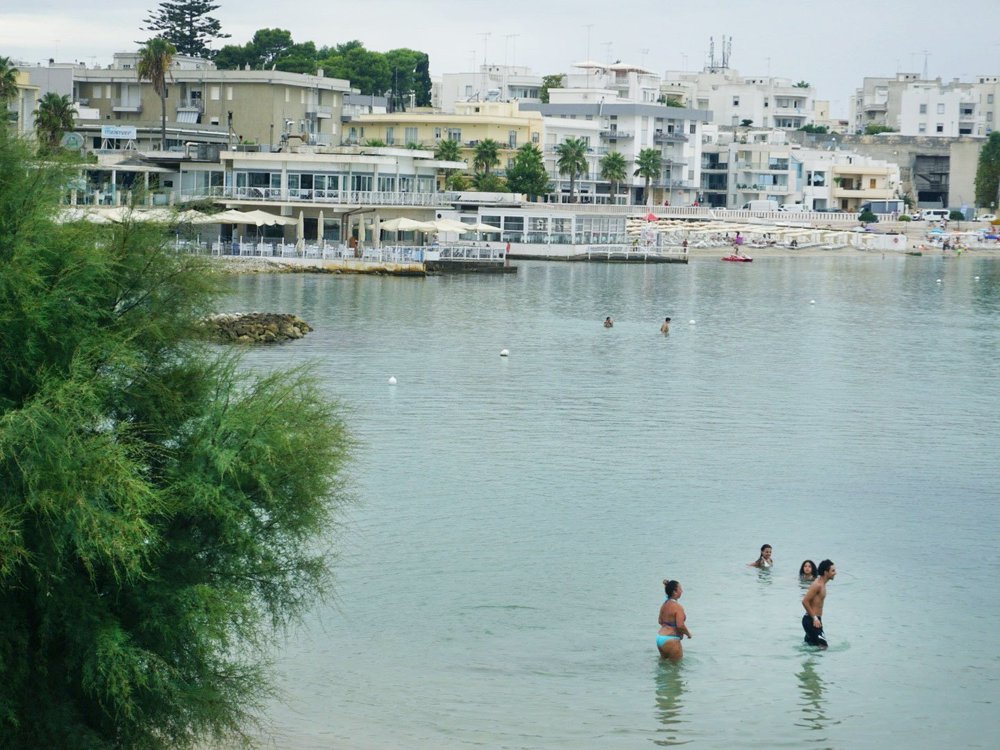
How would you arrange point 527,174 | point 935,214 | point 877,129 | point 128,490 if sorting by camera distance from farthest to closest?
point 877,129 < point 935,214 < point 527,174 < point 128,490

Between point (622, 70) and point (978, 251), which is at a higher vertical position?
point (622, 70)

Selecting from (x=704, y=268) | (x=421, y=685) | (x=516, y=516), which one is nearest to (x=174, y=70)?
(x=704, y=268)

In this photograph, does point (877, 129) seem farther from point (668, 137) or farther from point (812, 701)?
point (812, 701)

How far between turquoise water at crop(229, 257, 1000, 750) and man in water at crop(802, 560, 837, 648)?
0.21 m

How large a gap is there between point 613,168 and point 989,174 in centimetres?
4615

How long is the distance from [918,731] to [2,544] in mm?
10635

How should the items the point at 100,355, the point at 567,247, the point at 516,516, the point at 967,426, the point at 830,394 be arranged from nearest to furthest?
the point at 100,355 < the point at 516,516 < the point at 967,426 < the point at 830,394 < the point at 567,247

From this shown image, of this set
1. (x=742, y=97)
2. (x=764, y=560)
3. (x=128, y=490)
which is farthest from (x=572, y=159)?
(x=128, y=490)

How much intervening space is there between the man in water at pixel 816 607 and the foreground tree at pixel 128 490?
776 cm

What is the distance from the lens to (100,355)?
43.5ft

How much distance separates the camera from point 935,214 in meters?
152

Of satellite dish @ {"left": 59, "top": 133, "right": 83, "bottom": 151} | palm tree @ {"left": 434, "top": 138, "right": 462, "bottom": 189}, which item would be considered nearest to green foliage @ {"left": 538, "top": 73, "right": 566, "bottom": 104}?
palm tree @ {"left": 434, "top": 138, "right": 462, "bottom": 189}

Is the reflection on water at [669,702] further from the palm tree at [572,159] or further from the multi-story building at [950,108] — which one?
the multi-story building at [950,108]

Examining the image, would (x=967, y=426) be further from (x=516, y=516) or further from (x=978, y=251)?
(x=978, y=251)
